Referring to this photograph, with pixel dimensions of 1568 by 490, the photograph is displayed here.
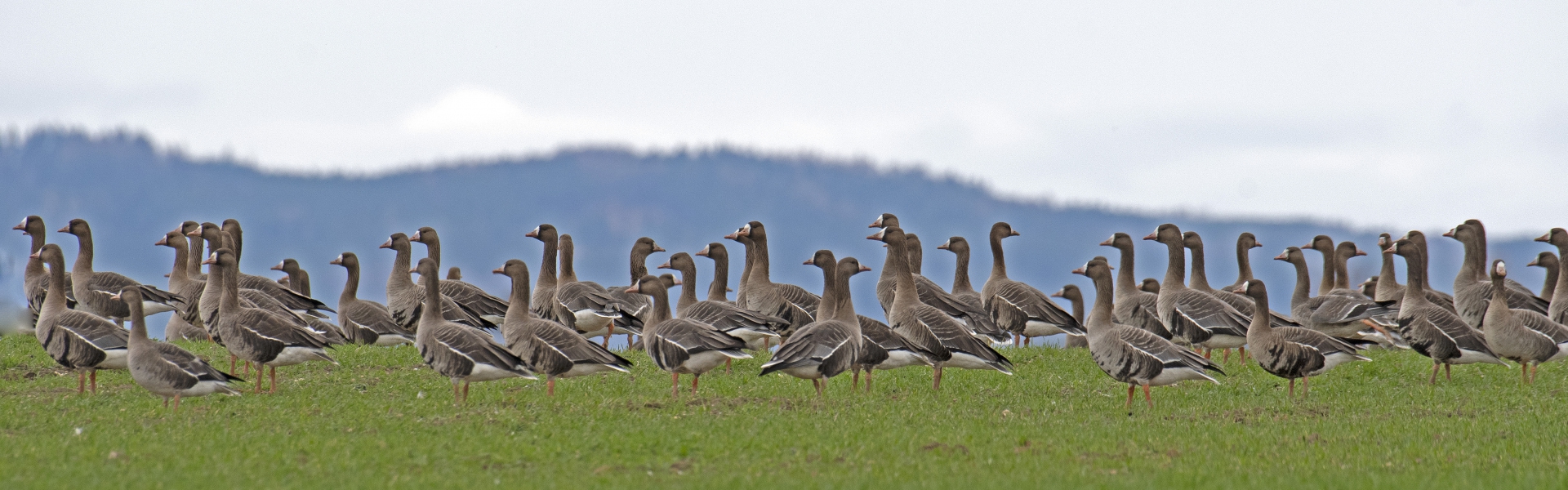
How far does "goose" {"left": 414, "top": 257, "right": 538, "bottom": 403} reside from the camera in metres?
17.2

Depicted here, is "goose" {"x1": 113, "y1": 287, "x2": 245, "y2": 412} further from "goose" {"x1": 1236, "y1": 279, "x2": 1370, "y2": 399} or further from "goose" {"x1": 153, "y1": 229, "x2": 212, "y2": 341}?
"goose" {"x1": 1236, "y1": 279, "x2": 1370, "y2": 399}

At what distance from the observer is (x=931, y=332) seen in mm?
19375

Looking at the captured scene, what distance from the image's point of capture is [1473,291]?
87.4 ft

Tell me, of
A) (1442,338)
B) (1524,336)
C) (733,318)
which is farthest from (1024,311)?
(1524,336)

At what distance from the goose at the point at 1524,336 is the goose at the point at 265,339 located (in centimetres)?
1736

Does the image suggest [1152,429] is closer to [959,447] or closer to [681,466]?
[959,447]

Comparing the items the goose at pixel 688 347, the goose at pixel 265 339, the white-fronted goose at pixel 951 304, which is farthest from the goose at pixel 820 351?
the goose at pixel 265 339

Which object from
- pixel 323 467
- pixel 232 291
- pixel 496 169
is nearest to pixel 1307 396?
pixel 323 467

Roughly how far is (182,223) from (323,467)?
18.3m

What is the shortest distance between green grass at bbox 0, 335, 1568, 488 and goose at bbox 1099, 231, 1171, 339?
4179 millimetres

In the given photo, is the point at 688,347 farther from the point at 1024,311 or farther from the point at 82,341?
the point at 1024,311

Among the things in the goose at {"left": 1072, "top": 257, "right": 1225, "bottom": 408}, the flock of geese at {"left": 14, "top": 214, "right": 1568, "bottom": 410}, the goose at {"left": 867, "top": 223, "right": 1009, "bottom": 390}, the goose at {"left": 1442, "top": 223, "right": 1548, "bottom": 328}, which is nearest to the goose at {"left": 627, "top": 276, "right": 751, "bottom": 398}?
the flock of geese at {"left": 14, "top": 214, "right": 1568, "bottom": 410}

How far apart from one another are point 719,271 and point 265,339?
1030cm

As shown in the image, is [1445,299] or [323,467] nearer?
[323,467]
